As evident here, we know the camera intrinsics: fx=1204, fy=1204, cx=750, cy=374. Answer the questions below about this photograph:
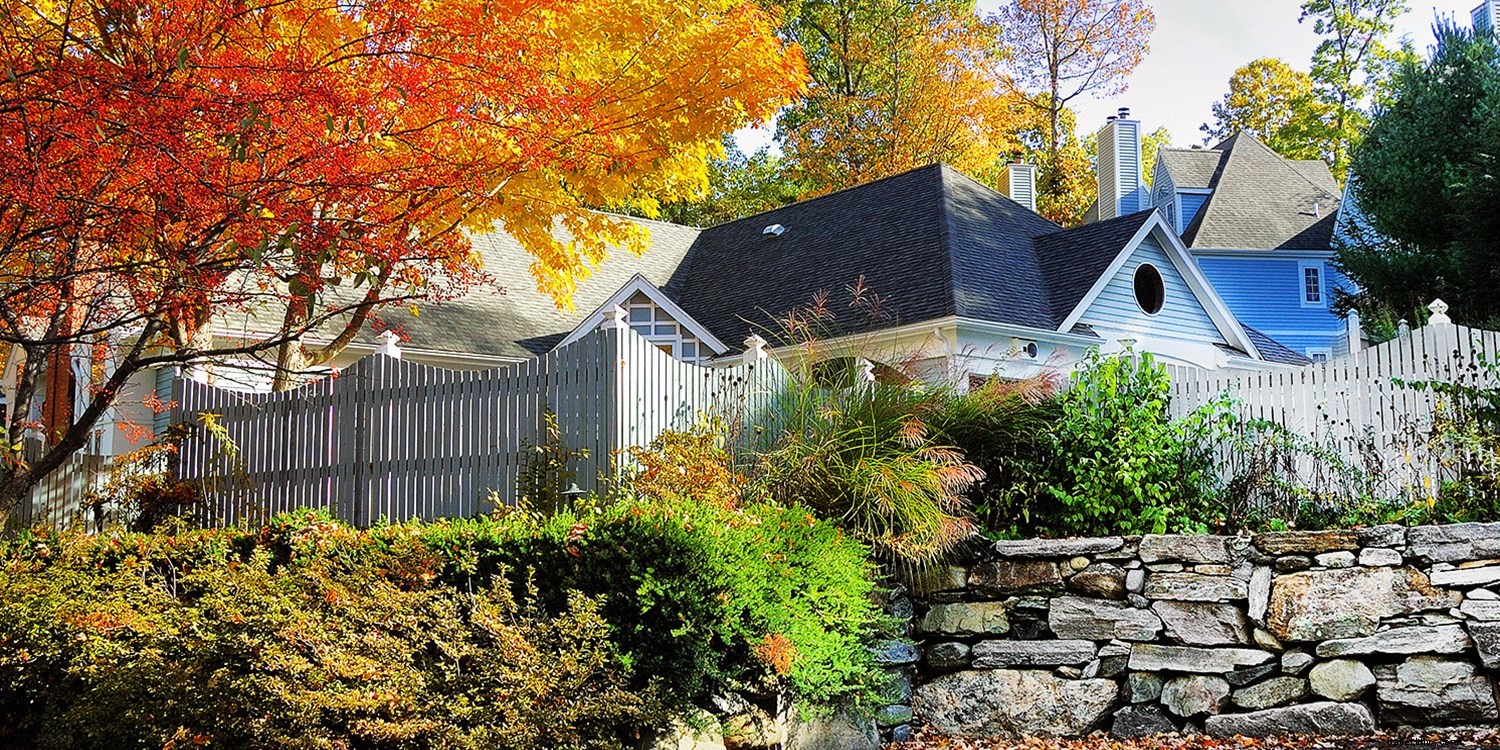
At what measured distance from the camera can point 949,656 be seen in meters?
7.84

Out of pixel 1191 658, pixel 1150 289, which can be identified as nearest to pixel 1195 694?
pixel 1191 658

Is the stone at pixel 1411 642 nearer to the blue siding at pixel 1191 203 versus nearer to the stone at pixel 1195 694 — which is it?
the stone at pixel 1195 694

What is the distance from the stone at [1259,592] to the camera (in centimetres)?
752

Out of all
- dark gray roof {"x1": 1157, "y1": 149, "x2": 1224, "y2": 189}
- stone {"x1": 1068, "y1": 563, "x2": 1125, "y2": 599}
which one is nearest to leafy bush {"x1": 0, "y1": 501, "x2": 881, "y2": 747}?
stone {"x1": 1068, "y1": 563, "x2": 1125, "y2": 599}

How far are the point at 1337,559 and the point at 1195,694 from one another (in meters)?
1.21

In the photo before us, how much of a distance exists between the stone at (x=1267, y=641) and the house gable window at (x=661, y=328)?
9.76 metres

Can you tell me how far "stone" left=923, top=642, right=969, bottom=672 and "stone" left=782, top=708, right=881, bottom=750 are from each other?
72 cm

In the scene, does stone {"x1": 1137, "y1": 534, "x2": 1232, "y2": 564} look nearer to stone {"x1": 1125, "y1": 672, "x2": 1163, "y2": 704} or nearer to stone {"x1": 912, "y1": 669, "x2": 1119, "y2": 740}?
stone {"x1": 1125, "y1": 672, "x2": 1163, "y2": 704}

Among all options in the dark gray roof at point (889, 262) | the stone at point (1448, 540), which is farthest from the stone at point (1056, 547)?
the dark gray roof at point (889, 262)

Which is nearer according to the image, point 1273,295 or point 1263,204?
point 1273,295

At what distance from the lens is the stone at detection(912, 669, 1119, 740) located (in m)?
7.62

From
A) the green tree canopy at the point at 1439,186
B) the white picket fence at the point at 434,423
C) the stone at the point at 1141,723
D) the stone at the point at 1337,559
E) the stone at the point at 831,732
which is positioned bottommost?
the stone at the point at 1141,723

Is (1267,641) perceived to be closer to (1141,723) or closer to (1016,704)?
(1141,723)

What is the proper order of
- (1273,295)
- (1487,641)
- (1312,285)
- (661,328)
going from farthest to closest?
(1312,285)
(1273,295)
(661,328)
(1487,641)
